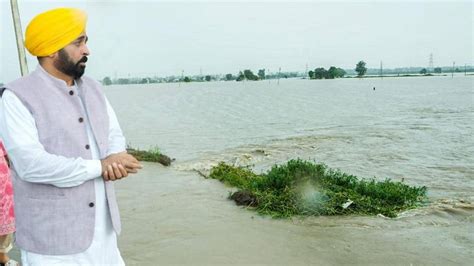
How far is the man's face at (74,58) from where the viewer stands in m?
2.17

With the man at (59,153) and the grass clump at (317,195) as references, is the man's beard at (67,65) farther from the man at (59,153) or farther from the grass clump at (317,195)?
the grass clump at (317,195)

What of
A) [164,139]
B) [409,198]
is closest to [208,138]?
[164,139]

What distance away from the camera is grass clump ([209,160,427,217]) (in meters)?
8.00

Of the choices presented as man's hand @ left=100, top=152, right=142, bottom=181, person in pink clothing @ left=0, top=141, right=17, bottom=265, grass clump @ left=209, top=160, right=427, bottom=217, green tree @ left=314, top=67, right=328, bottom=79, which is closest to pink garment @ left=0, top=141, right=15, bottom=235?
person in pink clothing @ left=0, top=141, right=17, bottom=265

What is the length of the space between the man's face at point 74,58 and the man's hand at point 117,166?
45 cm

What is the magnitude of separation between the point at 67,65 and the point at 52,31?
0.56ft

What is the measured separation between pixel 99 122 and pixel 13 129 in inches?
15.7

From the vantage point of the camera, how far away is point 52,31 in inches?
83.0

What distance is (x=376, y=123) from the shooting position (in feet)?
97.1

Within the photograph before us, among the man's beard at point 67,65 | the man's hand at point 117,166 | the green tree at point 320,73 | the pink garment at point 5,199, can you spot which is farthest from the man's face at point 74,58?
the green tree at point 320,73

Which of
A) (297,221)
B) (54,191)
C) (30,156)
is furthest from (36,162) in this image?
(297,221)

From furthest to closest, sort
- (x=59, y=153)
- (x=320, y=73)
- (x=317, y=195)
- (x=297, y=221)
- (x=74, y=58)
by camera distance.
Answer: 1. (x=320, y=73)
2. (x=317, y=195)
3. (x=297, y=221)
4. (x=74, y=58)
5. (x=59, y=153)

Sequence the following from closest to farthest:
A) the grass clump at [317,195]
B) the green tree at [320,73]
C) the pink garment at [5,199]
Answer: the pink garment at [5,199]
the grass clump at [317,195]
the green tree at [320,73]

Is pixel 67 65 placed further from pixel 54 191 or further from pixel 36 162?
pixel 54 191
